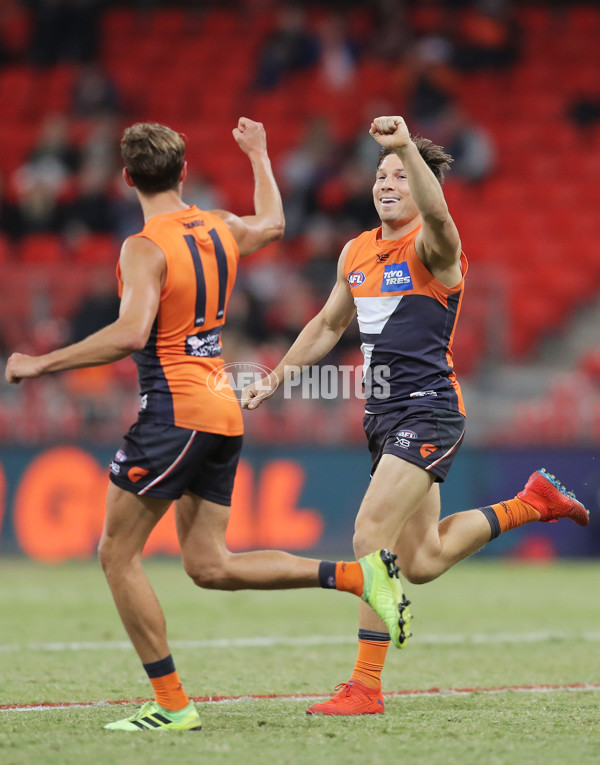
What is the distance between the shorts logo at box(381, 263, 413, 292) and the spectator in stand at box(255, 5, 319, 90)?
13725 mm

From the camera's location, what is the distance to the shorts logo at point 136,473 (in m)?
5.04

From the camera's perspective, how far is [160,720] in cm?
508

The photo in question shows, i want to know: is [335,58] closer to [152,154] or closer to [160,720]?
[152,154]

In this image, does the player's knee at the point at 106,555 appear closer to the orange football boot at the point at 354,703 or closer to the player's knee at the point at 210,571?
the player's knee at the point at 210,571

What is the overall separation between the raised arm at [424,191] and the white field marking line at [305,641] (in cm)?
330

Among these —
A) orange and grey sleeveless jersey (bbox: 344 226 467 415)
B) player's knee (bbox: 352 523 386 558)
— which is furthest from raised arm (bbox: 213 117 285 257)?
player's knee (bbox: 352 523 386 558)

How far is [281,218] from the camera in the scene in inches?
232

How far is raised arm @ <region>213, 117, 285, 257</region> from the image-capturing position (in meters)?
5.59

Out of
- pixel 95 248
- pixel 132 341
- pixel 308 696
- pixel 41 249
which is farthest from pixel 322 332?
pixel 41 249

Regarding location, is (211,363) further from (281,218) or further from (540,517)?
(540,517)

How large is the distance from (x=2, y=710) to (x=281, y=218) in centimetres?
262

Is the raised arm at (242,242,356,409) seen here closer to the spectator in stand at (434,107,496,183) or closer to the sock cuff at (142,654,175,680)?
the sock cuff at (142,654,175,680)

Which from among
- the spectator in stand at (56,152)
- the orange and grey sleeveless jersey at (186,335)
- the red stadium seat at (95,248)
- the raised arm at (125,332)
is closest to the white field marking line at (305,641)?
the orange and grey sleeveless jersey at (186,335)

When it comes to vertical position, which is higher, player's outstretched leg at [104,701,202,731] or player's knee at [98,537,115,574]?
player's knee at [98,537,115,574]
